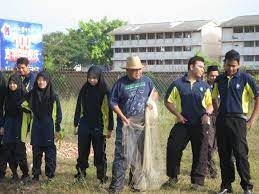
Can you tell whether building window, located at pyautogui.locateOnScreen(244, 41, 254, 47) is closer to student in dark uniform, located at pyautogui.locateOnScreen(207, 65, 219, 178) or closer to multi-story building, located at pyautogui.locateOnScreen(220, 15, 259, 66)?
multi-story building, located at pyautogui.locateOnScreen(220, 15, 259, 66)

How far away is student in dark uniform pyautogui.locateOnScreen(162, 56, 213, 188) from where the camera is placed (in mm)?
6238

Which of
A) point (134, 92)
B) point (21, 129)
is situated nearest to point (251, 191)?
point (134, 92)

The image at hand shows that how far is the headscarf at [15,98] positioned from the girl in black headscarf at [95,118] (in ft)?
2.88

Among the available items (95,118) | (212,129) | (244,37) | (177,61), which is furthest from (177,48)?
(95,118)

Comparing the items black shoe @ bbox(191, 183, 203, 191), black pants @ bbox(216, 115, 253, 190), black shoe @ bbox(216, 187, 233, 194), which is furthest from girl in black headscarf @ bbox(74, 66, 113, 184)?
black shoe @ bbox(216, 187, 233, 194)

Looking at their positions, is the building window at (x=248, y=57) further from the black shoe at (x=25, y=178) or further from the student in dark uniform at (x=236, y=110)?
the student in dark uniform at (x=236, y=110)

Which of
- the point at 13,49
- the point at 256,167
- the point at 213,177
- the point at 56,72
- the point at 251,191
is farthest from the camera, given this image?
the point at 13,49

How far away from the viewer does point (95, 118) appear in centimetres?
645

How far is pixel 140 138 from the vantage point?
6207 millimetres

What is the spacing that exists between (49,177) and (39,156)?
33cm

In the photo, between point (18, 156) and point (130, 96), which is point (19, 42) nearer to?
point (18, 156)

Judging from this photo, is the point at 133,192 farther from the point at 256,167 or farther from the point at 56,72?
the point at 56,72

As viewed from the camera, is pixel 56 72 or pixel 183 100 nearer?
pixel 183 100

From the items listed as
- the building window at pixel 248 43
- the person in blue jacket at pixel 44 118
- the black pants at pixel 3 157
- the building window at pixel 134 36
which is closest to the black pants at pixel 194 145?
the person in blue jacket at pixel 44 118
